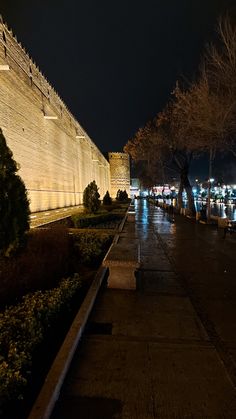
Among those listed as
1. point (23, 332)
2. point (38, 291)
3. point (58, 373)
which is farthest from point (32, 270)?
point (58, 373)

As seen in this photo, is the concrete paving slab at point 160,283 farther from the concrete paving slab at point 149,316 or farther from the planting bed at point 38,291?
the planting bed at point 38,291

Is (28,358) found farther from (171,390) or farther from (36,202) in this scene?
(36,202)

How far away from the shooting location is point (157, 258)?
27.3 ft

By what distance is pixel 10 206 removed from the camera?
4496 millimetres

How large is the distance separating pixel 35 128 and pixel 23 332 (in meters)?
14.8

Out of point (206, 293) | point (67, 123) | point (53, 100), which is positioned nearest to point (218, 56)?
point (206, 293)

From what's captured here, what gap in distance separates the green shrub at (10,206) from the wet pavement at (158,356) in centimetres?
187

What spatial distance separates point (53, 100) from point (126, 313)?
63.1 ft

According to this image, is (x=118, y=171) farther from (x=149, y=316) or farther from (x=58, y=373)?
(x=58, y=373)

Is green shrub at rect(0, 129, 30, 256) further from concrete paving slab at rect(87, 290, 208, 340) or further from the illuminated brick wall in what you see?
the illuminated brick wall

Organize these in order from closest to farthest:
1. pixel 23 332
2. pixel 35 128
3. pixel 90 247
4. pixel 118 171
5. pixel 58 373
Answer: pixel 58 373 < pixel 23 332 < pixel 90 247 < pixel 35 128 < pixel 118 171

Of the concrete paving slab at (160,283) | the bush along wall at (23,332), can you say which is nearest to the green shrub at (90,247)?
the concrete paving slab at (160,283)

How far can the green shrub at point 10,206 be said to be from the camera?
4.43 m

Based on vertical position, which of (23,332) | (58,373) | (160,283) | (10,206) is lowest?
(160,283)
